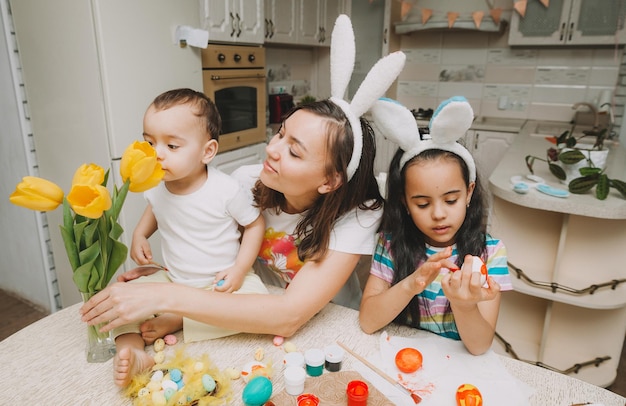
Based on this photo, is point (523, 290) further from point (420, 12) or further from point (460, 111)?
point (420, 12)

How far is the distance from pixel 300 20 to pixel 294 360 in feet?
11.2

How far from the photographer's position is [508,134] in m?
3.53

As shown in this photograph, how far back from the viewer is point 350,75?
0.97m

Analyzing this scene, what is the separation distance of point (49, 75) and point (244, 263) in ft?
5.43

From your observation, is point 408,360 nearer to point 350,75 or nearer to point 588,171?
point 350,75

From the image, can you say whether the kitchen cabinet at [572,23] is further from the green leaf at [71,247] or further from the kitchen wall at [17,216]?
the green leaf at [71,247]

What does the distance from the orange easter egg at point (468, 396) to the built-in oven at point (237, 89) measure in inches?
86.5

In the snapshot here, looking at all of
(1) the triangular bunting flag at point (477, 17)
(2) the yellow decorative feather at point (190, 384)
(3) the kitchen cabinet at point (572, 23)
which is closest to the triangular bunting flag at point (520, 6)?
(3) the kitchen cabinet at point (572, 23)

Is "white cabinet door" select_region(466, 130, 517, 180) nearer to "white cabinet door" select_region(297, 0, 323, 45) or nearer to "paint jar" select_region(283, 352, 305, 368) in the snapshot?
"white cabinet door" select_region(297, 0, 323, 45)

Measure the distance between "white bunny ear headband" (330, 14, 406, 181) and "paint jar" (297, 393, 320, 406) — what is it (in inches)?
20.3

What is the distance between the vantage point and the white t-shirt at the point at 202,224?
1060 millimetres

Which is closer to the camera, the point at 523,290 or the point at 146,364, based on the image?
the point at 146,364

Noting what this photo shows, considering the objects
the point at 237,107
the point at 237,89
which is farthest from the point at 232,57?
the point at 237,107

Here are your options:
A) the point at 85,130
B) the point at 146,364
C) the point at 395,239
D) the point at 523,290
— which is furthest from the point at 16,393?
the point at 523,290
